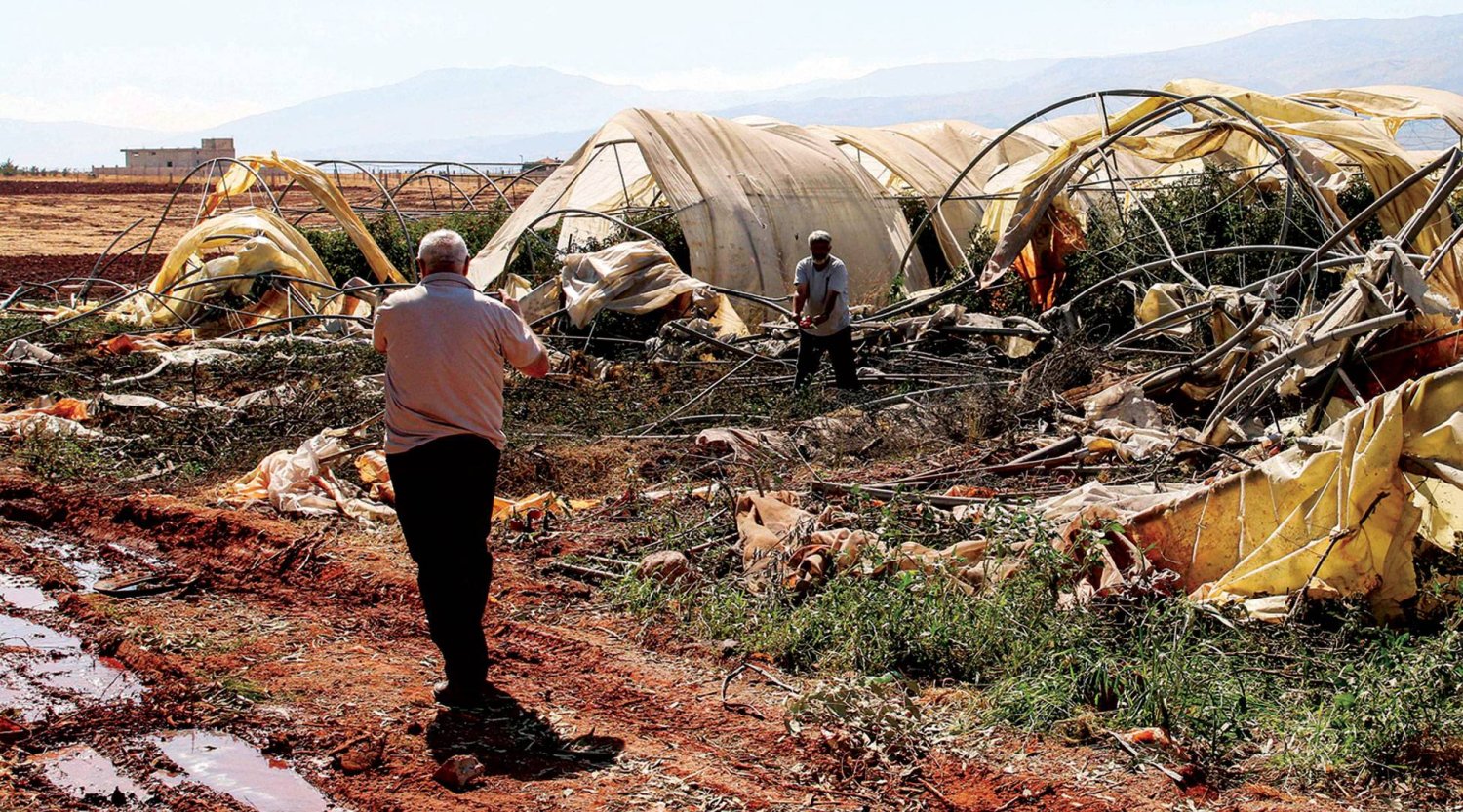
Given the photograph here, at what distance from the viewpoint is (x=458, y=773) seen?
148 inches

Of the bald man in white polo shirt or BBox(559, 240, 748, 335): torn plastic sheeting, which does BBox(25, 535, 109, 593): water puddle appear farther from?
BBox(559, 240, 748, 335): torn plastic sheeting

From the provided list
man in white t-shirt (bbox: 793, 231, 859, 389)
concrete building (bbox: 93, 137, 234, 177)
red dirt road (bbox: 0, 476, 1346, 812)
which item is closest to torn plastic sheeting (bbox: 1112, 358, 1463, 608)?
red dirt road (bbox: 0, 476, 1346, 812)

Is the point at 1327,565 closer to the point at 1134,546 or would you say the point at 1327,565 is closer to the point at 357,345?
the point at 1134,546

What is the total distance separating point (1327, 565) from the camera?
490cm

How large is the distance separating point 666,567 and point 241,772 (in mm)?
2205

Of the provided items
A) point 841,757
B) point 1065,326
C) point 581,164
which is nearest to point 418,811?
point 841,757

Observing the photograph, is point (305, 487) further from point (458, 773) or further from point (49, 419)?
point (458, 773)

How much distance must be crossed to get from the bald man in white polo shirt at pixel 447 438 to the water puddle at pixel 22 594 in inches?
87.7

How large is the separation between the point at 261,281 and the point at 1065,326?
8.78 meters

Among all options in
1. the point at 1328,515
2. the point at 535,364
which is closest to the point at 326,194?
the point at 535,364

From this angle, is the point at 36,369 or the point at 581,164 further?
the point at 581,164

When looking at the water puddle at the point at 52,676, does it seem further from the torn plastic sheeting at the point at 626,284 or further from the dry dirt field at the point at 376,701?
the torn plastic sheeting at the point at 626,284

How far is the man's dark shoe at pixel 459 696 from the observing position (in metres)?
4.38

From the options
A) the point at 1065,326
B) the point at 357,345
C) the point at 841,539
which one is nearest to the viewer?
the point at 841,539
